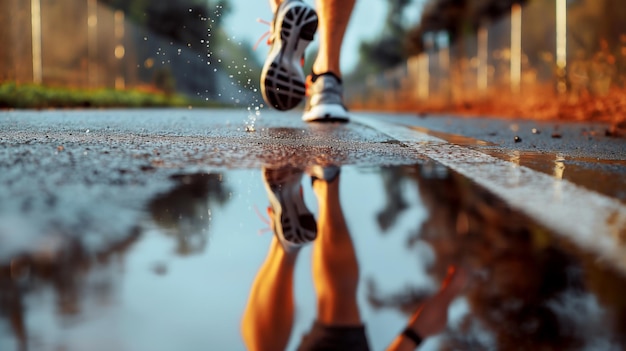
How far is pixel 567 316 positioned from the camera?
1.44m

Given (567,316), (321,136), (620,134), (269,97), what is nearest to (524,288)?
(567,316)

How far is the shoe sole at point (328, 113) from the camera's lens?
644 centimetres

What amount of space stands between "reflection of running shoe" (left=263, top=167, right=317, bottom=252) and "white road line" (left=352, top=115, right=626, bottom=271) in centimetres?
57

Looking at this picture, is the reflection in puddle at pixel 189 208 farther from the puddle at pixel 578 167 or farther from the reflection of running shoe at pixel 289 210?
the puddle at pixel 578 167

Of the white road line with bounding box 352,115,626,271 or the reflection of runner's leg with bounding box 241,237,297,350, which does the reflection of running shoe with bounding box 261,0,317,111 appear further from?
the reflection of runner's leg with bounding box 241,237,297,350

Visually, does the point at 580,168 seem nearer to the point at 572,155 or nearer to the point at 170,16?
the point at 572,155

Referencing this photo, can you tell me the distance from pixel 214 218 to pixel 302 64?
368 centimetres

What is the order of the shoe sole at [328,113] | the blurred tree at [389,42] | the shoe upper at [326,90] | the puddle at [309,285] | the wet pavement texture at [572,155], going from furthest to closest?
the blurred tree at [389,42] → the shoe sole at [328,113] → the shoe upper at [326,90] → the wet pavement texture at [572,155] → the puddle at [309,285]

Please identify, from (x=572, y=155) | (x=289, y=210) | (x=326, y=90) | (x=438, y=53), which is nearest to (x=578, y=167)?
(x=572, y=155)

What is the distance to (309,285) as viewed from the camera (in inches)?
64.4

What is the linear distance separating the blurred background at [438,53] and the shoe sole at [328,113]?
0.46 m

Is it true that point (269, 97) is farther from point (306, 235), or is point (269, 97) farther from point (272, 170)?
point (306, 235)

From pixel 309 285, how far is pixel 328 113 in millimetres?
4867

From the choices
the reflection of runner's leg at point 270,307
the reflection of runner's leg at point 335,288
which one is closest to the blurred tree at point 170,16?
the reflection of runner's leg at point 335,288
